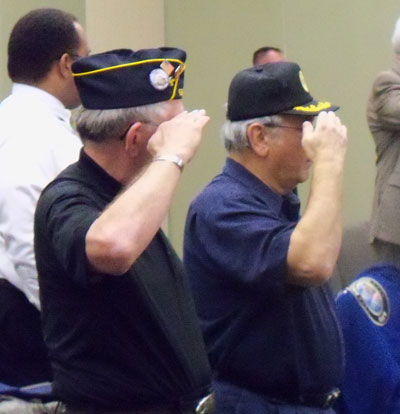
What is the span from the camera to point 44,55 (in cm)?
391

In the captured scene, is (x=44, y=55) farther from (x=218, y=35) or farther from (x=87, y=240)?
(x=218, y=35)

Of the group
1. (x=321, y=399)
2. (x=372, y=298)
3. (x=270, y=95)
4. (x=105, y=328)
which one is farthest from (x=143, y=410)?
(x=372, y=298)

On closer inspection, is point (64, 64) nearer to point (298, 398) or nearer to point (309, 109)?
point (309, 109)

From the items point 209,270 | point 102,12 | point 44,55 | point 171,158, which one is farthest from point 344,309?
point 102,12

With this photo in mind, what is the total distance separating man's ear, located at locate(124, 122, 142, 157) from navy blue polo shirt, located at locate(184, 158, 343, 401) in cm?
37

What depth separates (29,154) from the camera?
12.0 feet

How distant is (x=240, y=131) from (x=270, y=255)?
45 cm

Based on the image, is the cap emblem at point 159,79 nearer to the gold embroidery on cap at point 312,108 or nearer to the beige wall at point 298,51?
Answer: the gold embroidery on cap at point 312,108

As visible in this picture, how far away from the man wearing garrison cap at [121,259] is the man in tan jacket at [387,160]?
2.63 metres

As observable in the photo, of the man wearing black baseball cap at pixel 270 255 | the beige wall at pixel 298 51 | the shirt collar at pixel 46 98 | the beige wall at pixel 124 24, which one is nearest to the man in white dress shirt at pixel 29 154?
the shirt collar at pixel 46 98

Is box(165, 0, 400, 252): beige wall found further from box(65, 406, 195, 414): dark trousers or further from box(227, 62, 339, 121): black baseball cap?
box(65, 406, 195, 414): dark trousers

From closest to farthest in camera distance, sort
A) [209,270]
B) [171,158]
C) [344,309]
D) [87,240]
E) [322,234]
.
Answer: [87,240], [171,158], [322,234], [209,270], [344,309]

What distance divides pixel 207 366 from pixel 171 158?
20.3 inches

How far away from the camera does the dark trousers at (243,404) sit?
10.0 feet
